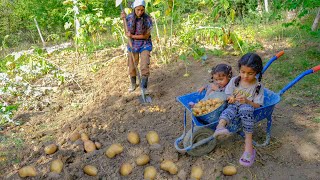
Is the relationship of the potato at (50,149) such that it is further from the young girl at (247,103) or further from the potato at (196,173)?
the young girl at (247,103)

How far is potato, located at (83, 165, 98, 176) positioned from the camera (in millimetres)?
2650

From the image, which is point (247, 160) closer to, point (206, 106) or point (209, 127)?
point (209, 127)

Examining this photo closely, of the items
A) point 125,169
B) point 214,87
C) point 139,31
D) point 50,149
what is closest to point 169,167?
point 125,169

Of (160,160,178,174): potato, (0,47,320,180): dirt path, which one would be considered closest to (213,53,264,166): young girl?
(0,47,320,180): dirt path

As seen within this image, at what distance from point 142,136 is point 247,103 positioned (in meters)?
1.25

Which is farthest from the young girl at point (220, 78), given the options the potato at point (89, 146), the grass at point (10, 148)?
the grass at point (10, 148)

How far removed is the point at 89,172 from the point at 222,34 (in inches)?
159

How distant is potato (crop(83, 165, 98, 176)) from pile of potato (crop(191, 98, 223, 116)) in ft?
3.56

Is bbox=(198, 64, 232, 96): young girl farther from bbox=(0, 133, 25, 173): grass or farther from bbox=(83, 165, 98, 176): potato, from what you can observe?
bbox=(0, 133, 25, 173): grass

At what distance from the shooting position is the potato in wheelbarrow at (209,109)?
8.61 feet

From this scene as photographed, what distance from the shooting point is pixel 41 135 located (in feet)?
11.2

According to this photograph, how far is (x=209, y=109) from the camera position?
2664 mm

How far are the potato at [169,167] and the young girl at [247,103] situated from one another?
536 millimetres

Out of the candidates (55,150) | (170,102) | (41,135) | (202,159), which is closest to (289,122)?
(202,159)
